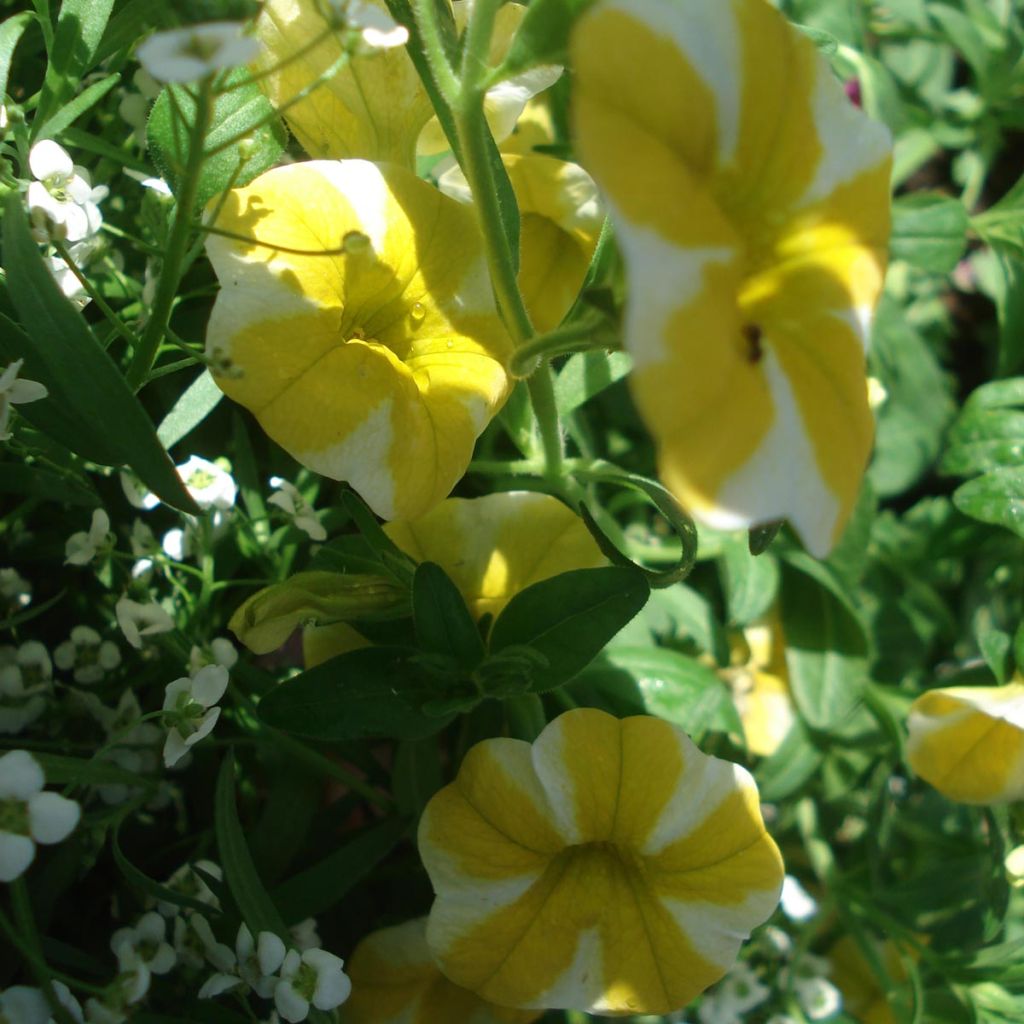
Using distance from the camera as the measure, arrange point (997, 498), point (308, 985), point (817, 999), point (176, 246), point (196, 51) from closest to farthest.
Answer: point (196, 51) < point (176, 246) < point (308, 985) < point (997, 498) < point (817, 999)

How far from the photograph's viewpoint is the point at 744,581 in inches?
47.1

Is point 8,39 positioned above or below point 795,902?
above

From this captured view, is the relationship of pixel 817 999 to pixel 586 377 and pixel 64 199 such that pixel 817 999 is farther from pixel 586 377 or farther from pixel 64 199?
pixel 64 199

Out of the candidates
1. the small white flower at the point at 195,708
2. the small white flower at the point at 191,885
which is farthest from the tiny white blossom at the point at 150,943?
the small white flower at the point at 195,708

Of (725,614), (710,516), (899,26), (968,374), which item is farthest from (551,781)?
(968,374)

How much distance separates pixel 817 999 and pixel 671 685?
41cm

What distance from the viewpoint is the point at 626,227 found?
520 millimetres

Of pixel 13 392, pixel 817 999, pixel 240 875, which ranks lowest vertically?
pixel 817 999

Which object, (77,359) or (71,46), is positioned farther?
(71,46)

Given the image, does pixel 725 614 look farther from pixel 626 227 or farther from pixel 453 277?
pixel 626 227

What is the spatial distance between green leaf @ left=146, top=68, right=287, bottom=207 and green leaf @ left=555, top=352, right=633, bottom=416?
33cm

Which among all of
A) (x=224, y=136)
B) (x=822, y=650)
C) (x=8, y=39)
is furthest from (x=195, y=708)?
(x=822, y=650)

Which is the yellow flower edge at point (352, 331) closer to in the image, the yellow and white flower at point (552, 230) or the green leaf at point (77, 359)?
the green leaf at point (77, 359)

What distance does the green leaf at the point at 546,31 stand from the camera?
0.62 m
